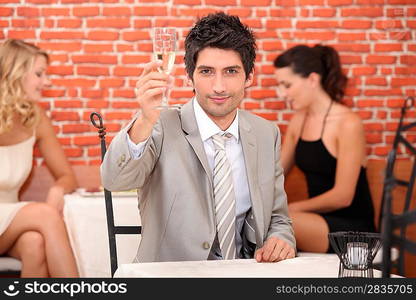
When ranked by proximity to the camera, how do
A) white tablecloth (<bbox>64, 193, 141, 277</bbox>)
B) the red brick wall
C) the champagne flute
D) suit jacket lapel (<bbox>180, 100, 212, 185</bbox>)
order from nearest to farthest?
the champagne flute < suit jacket lapel (<bbox>180, 100, 212, 185</bbox>) < white tablecloth (<bbox>64, 193, 141, 277</bbox>) < the red brick wall

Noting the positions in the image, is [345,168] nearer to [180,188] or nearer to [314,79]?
[314,79]

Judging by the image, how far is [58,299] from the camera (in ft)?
4.71

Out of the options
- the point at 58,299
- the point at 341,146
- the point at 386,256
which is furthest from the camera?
the point at 341,146

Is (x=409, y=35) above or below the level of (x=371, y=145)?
above

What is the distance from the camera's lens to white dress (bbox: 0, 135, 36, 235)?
3482 millimetres

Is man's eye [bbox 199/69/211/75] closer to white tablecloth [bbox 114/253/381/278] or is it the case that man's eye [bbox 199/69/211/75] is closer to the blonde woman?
white tablecloth [bbox 114/253/381/278]

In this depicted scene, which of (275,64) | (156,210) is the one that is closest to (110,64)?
(275,64)

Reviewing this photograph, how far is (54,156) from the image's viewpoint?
381 centimetres

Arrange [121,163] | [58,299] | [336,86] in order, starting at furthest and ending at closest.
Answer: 1. [336,86]
2. [121,163]
3. [58,299]

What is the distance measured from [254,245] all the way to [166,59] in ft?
2.04

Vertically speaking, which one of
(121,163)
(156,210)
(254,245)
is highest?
(121,163)

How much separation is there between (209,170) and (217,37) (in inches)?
16.1

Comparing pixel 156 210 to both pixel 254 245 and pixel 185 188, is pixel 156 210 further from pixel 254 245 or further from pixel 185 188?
pixel 254 245

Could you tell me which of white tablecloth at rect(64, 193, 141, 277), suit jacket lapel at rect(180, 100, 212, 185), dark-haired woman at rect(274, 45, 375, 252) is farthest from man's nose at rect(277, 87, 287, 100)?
suit jacket lapel at rect(180, 100, 212, 185)
